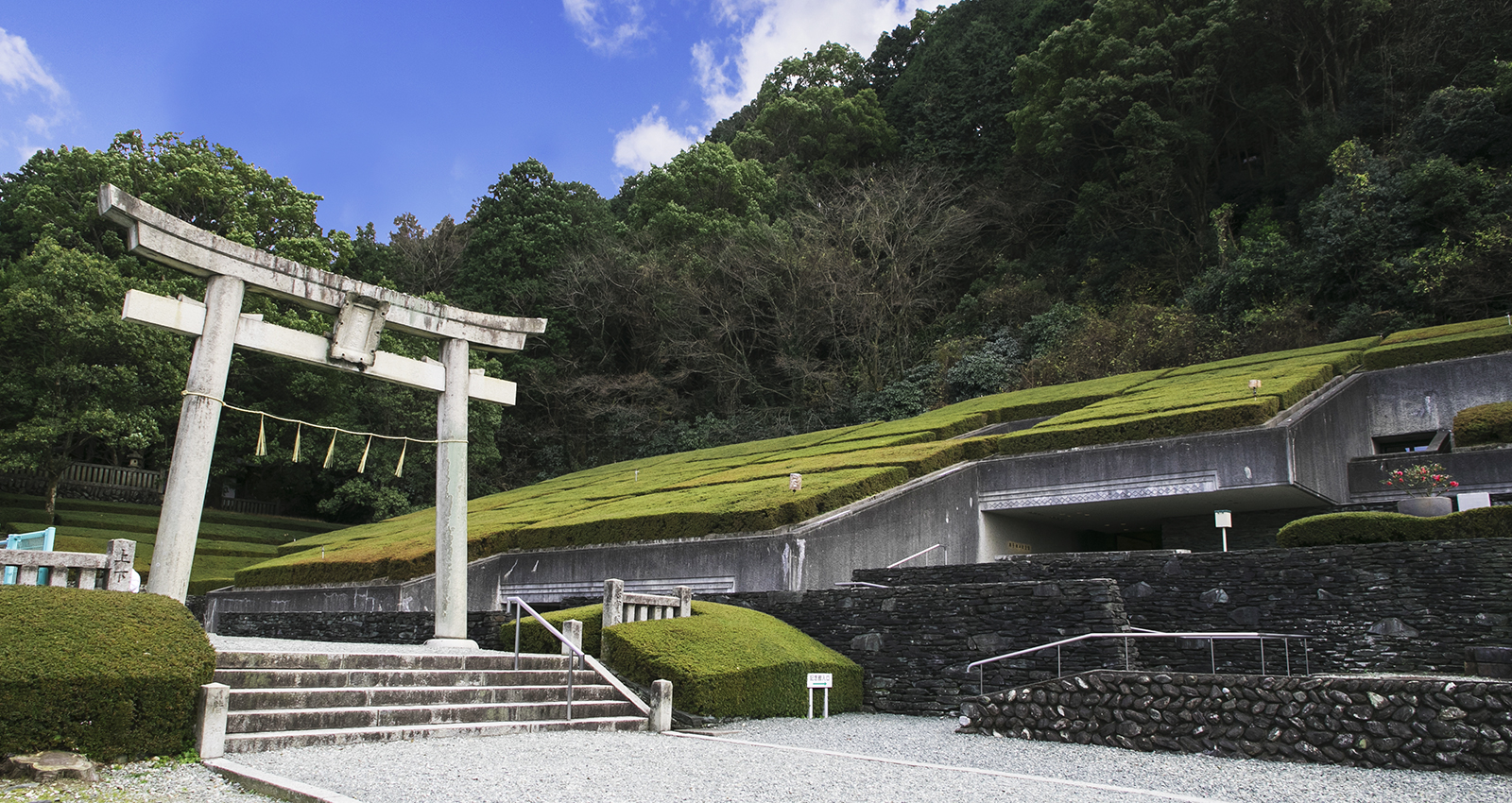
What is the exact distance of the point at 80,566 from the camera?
273 inches

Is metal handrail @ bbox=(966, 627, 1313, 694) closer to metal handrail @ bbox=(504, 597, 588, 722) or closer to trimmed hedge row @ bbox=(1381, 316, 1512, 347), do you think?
metal handrail @ bbox=(504, 597, 588, 722)

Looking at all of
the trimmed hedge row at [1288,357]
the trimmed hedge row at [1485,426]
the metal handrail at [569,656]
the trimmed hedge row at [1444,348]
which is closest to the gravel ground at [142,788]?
the metal handrail at [569,656]

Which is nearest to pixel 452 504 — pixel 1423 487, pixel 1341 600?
pixel 1341 600

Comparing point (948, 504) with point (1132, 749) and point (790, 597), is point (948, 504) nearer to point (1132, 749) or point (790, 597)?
point (790, 597)

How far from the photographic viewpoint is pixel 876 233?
31781 mm

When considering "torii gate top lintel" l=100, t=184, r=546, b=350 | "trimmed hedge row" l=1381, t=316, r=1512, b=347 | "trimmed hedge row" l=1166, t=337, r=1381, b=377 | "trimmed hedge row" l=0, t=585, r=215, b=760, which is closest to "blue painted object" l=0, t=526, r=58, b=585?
"trimmed hedge row" l=0, t=585, r=215, b=760

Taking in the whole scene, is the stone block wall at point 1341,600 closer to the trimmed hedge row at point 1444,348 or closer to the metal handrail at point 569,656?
the metal handrail at point 569,656

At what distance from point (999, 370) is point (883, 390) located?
3896 millimetres

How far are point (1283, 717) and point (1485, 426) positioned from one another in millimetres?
10013

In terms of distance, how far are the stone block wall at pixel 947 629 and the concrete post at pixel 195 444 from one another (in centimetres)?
672

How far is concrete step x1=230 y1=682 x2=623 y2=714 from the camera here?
7.08 m

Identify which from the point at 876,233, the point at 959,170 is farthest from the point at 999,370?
the point at 959,170

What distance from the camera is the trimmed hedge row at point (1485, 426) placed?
13961 mm

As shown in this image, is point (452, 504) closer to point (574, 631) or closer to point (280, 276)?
point (574, 631)
